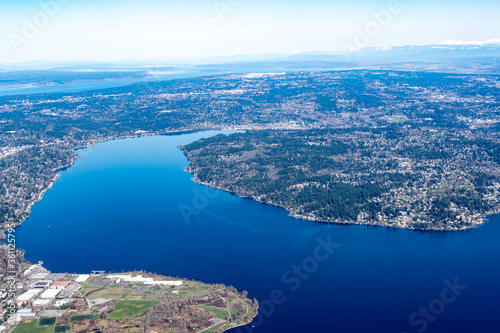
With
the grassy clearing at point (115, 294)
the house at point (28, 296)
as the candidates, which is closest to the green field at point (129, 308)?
the grassy clearing at point (115, 294)

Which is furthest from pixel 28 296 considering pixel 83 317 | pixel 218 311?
pixel 218 311

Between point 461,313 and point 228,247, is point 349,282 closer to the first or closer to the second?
point 461,313

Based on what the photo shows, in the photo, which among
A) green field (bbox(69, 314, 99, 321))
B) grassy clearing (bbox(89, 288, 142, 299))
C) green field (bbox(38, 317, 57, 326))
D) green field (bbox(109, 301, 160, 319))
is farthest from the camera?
grassy clearing (bbox(89, 288, 142, 299))

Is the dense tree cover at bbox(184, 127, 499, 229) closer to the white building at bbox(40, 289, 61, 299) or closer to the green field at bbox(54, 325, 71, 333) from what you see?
the white building at bbox(40, 289, 61, 299)

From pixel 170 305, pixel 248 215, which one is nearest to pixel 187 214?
pixel 248 215

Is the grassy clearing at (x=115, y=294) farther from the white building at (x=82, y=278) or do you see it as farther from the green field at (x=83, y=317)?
the white building at (x=82, y=278)

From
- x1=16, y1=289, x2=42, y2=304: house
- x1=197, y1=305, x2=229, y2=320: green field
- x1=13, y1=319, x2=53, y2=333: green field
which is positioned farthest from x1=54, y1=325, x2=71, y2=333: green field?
x1=197, y1=305, x2=229, y2=320: green field

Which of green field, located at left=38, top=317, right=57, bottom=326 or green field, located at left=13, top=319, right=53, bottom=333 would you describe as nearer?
green field, located at left=13, top=319, right=53, bottom=333
